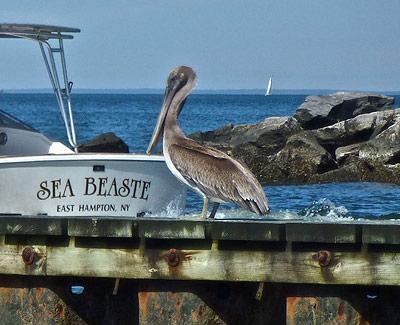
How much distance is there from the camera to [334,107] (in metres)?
40.3

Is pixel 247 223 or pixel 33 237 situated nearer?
pixel 247 223

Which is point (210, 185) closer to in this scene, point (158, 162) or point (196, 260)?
point (196, 260)

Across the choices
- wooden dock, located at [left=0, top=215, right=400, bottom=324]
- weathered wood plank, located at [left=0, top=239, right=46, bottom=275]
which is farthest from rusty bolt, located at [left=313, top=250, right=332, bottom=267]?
weathered wood plank, located at [left=0, top=239, right=46, bottom=275]

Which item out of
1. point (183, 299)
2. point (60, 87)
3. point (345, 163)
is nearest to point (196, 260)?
point (183, 299)

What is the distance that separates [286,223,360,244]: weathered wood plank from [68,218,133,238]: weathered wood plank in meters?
1.13

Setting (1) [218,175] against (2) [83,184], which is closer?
→ (1) [218,175]

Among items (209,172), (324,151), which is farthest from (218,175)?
(324,151)

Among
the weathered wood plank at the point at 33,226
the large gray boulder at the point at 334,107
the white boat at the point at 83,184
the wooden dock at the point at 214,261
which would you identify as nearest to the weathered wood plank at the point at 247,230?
the wooden dock at the point at 214,261

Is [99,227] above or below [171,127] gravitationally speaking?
Result: below

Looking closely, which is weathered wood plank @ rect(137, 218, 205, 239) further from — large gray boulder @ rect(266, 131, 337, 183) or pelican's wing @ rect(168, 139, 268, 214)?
large gray boulder @ rect(266, 131, 337, 183)

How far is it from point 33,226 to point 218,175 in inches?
75.0

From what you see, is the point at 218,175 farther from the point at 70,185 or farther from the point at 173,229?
the point at 70,185

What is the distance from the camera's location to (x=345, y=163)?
31734 mm

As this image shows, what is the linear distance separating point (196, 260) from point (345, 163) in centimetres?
2369
